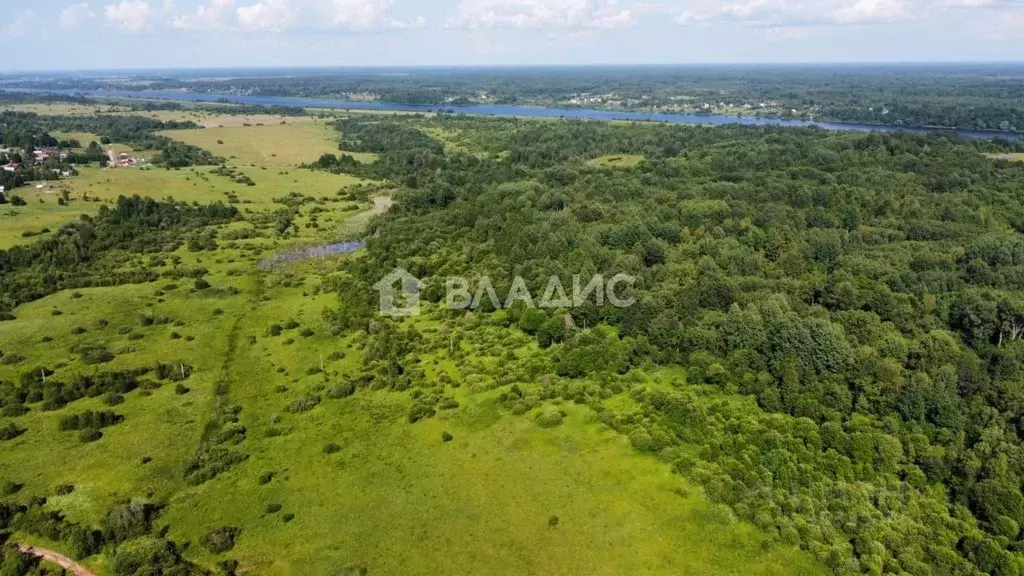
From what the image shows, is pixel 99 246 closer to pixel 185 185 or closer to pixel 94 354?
pixel 94 354

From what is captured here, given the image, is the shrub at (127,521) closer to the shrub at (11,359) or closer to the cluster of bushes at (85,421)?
the cluster of bushes at (85,421)

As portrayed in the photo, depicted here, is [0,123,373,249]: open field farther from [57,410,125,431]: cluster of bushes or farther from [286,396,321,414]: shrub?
[286,396,321,414]: shrub

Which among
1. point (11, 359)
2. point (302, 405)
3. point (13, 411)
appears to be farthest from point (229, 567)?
point (11, 359)

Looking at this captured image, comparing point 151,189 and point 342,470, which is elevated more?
point 151,189

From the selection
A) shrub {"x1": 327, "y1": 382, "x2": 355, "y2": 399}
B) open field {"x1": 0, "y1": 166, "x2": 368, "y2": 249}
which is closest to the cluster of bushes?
shrub {"x1": 327, "y1": 382, "x2": 355, "y2": 399}

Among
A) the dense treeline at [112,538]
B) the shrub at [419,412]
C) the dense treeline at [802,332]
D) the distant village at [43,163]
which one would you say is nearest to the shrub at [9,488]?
the dense treeline at [112,538]

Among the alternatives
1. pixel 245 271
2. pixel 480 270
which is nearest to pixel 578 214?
pixel 480 270
